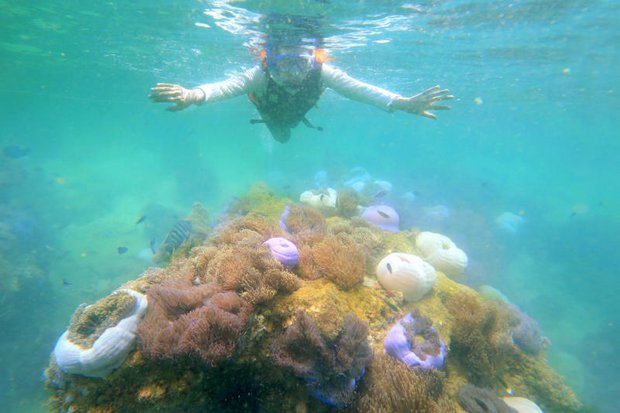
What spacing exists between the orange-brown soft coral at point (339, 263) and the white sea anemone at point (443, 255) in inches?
130

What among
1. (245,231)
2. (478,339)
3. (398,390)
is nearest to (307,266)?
(245,231)

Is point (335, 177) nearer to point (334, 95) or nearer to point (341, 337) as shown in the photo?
point (334, 95)

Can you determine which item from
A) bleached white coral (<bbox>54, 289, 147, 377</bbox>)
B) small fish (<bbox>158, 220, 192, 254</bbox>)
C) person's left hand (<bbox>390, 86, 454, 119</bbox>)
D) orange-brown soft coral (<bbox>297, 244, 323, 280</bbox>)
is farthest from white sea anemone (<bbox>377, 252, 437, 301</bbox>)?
small fish (<bbox>158, 220, 192, 254</bbox>)

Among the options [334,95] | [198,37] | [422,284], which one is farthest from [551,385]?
[334,95]

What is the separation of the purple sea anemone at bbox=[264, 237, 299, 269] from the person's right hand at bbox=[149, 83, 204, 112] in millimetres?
2463

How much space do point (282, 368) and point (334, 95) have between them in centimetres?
3297

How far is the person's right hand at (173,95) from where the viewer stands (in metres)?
4.31

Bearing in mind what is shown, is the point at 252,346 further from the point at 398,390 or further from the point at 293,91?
the point at 293,91

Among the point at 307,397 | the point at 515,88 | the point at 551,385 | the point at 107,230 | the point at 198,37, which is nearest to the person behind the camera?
the point at 307,397

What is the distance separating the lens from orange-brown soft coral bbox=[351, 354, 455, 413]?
118 inches

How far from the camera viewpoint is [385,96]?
5.88 metres

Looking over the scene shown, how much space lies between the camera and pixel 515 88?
26.4 m

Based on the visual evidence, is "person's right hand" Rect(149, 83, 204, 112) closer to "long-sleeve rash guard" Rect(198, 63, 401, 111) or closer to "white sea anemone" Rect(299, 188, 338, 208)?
"long-sleeve rash guard" Rect(198, 63, 401, 111)

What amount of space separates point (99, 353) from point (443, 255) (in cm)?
628
